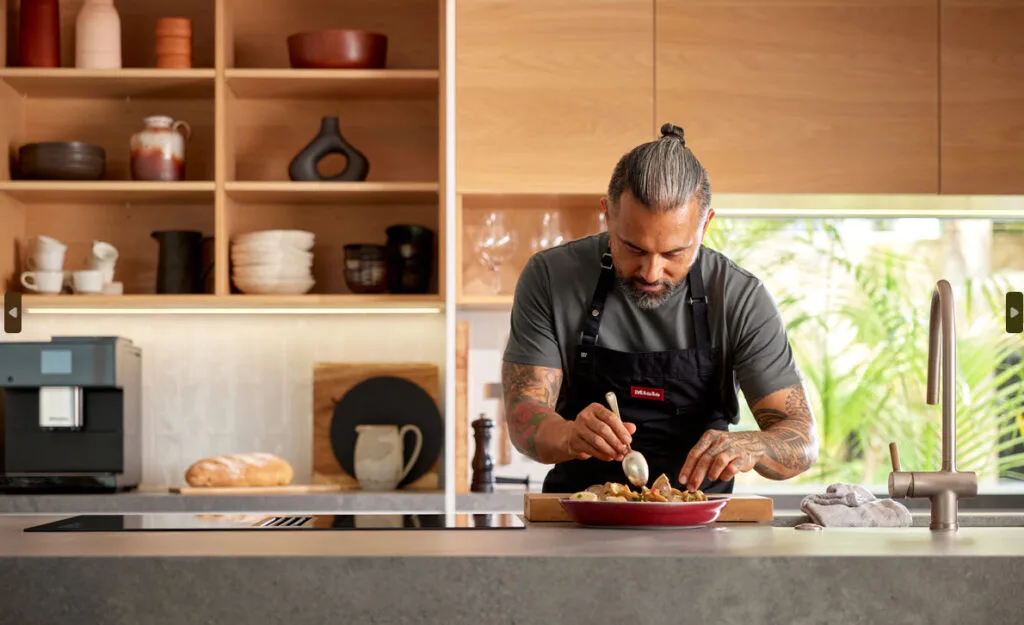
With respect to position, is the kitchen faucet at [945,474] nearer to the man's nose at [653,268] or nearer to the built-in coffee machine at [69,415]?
the man's nose at [653,268]

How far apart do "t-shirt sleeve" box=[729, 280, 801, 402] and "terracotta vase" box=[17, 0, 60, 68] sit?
2.44 m

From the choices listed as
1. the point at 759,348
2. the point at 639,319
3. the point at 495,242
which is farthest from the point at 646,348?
the point at 495,242

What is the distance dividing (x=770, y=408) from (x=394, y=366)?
5.92 ft

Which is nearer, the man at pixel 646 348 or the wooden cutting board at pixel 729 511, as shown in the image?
the wooden cutting board at pixel 729 511

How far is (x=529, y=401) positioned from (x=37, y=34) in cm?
231

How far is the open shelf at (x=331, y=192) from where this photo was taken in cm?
375

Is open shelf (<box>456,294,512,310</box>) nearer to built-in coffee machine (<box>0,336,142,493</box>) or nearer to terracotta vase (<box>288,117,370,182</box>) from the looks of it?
terracotta vase (<box>288,117,370,182</box>)

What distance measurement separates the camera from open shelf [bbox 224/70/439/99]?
3.78 meters

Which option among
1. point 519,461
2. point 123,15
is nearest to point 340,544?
point 519,461

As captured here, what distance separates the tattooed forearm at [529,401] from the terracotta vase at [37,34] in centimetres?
213

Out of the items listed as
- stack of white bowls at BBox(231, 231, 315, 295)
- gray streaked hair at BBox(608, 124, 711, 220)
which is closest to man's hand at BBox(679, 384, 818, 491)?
gray streaked hair at BBox(608, 124, 711, 220)

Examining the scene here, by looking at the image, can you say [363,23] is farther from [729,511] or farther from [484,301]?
[729,511]

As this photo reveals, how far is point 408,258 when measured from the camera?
12.5 feet

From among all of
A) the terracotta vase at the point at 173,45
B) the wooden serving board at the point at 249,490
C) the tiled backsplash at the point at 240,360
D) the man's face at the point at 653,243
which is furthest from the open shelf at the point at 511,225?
the man's face at the point at 653,243
